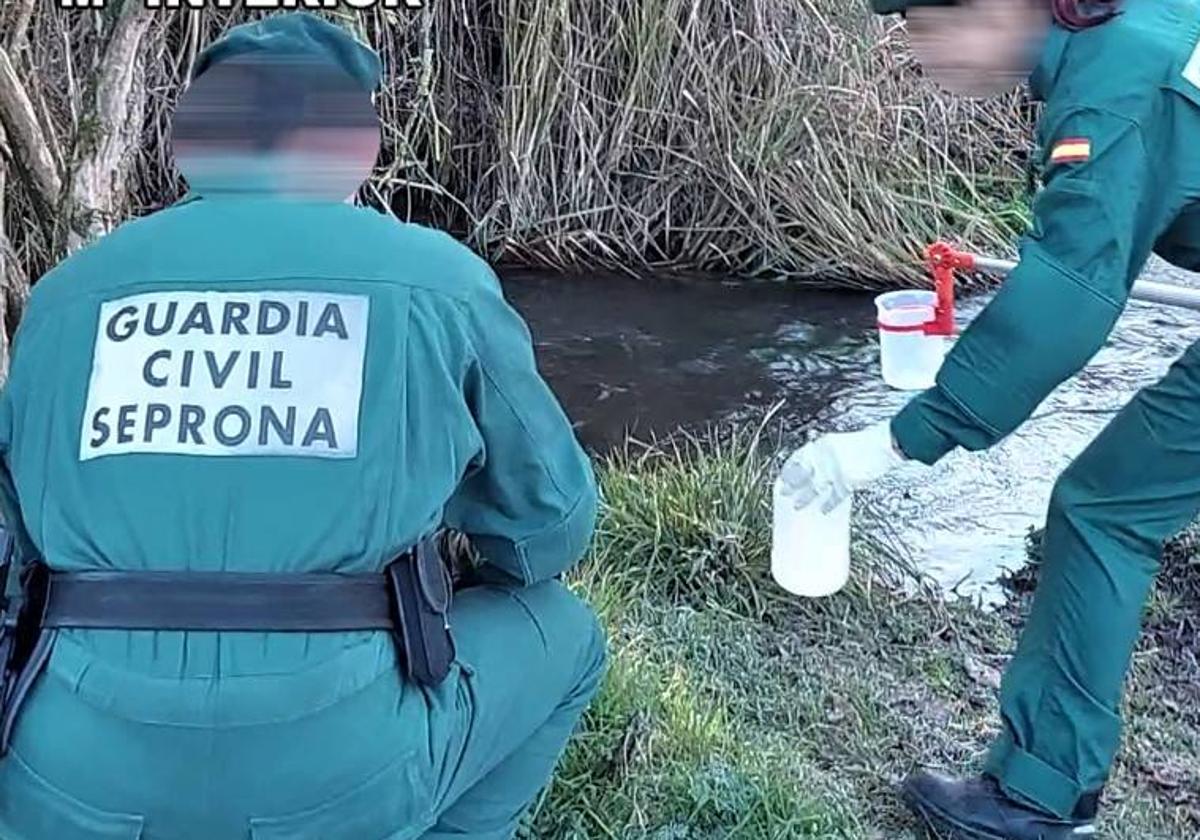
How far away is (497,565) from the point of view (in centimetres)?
222

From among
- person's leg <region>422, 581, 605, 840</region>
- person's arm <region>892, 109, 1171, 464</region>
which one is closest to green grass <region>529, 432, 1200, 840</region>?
person's leg <region>422, 581, 605, 840</region>

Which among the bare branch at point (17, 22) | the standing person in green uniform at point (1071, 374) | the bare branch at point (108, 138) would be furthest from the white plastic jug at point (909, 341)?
the bare branch at point (17, 22)

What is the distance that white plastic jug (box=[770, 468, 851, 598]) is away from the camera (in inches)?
122

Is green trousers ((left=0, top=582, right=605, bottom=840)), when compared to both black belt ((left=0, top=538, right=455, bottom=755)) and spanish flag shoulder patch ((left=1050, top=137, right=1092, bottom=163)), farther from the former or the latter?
spanish flag shoulder patch ((left=1050, top=137, right=1092, bottom=163))

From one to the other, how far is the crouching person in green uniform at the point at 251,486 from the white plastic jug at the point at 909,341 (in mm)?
1579

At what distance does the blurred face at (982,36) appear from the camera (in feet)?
7.73

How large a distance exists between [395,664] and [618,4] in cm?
455

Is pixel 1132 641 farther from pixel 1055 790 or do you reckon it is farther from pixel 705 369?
pixel 705 369

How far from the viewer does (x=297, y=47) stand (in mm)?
1987

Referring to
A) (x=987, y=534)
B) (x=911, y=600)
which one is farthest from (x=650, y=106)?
(x=911, y=600)

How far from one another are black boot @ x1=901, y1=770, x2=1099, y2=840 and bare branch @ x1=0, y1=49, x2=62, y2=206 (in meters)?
1.92

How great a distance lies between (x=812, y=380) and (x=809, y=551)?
2202 mm

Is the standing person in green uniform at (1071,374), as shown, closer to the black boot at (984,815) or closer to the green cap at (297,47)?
the black boot at (984,815)

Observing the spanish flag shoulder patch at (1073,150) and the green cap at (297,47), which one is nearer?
the green cap at (297,47)
